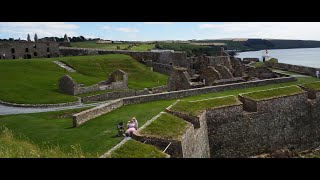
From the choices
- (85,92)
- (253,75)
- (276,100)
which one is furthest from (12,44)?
(276,100)

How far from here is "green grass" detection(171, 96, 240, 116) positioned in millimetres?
18114

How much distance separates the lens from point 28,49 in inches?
2559

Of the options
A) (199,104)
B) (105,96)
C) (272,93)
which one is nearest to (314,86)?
(272,93)

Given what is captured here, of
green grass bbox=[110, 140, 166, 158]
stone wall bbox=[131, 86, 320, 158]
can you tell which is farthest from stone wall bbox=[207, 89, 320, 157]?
green grass bbox=[110, 140, 166, 158]

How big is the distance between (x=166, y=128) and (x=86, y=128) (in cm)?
565

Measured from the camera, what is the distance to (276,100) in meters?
21.3

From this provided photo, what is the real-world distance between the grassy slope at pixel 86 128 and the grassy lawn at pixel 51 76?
326 inches

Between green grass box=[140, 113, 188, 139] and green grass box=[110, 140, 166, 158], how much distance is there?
57.2 inches

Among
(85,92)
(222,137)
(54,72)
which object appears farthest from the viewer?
(54,72)

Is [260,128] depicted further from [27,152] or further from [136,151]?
[27,152]

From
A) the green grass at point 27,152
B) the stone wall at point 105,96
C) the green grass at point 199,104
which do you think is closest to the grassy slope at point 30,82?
the stone wall at point 105,96

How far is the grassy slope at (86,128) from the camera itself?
15.6m
